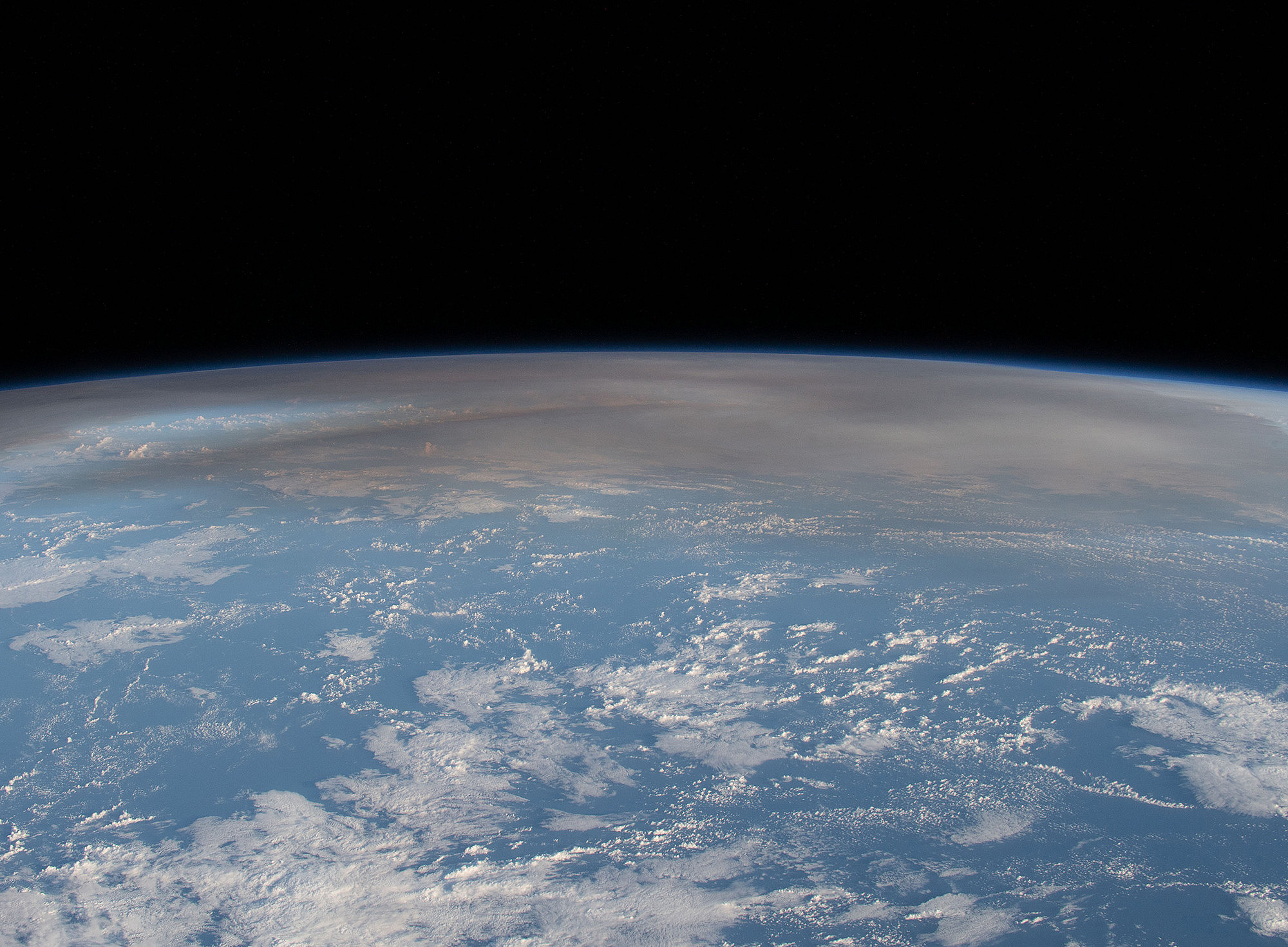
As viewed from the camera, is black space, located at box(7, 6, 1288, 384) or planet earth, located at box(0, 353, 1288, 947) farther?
black space, located at box(7, 6, 1288, 384)

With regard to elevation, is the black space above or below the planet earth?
above

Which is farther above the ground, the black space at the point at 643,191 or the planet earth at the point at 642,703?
the black space at the point at 643,191

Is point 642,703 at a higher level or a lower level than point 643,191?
lower

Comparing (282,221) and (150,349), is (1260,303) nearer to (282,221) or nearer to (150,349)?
(282,221)

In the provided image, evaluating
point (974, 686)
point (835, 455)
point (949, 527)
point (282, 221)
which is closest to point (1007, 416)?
point (835, 455)

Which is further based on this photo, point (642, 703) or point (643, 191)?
point (643, 191)
